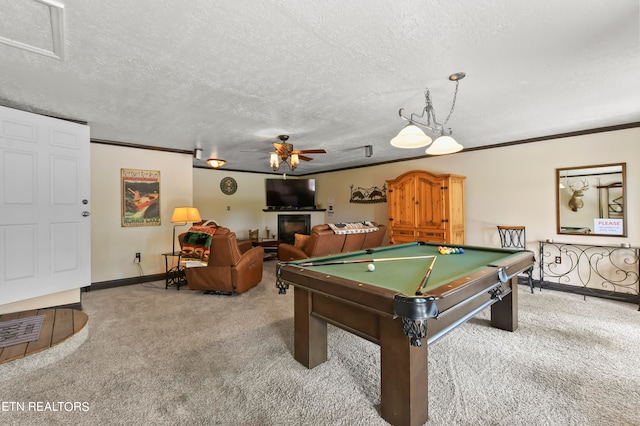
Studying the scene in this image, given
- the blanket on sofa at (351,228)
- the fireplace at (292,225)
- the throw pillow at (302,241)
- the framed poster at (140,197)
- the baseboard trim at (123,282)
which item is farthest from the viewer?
the fireplace at (292,225)

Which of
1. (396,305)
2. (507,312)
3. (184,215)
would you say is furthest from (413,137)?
(184,215)

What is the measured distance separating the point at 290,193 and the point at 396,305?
7150 millimetres

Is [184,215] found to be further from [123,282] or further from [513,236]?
[513,236]

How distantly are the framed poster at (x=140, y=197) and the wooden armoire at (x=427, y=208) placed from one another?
436 centimetres

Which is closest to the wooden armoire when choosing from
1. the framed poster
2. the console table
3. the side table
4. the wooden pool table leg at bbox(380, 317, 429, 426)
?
the console table

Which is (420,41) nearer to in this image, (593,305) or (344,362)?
Result: (344,362)

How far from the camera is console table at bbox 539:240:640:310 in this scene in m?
3.81

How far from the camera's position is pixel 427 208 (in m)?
5.22

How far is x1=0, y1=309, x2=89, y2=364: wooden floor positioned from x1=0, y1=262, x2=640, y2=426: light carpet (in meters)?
0.22

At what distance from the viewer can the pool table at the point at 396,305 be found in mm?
1520

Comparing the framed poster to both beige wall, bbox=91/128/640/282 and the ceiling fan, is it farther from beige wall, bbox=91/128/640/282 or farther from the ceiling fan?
the ceiling fan

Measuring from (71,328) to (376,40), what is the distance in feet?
10.8

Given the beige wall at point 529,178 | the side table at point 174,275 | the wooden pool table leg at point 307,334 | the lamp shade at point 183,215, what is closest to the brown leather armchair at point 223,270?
the side table at point 174,275

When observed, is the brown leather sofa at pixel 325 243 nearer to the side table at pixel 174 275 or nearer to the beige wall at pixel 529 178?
the side table at pixel 174 275
